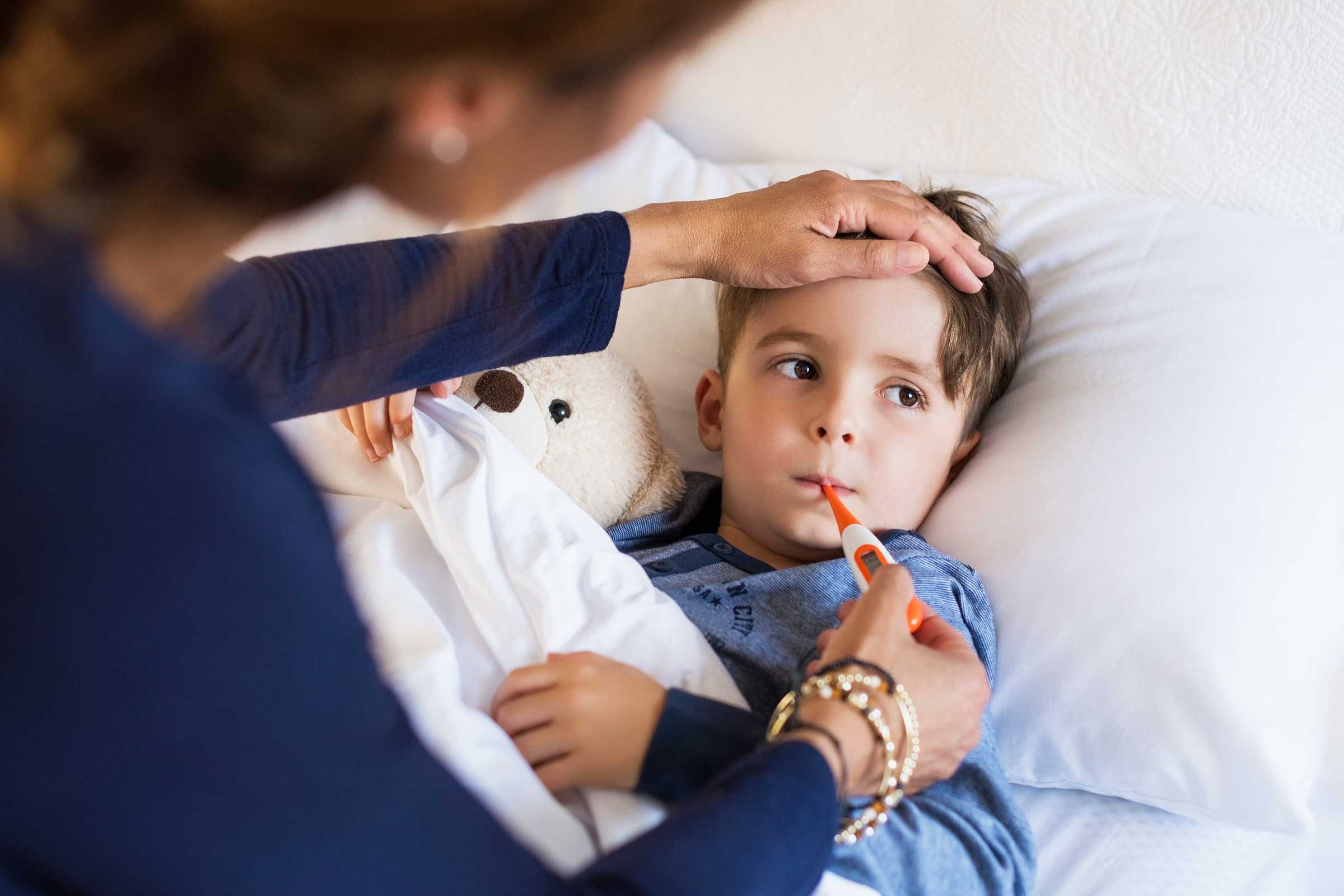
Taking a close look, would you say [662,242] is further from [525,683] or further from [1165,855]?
[1165,855]

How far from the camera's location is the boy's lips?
44.3 inches

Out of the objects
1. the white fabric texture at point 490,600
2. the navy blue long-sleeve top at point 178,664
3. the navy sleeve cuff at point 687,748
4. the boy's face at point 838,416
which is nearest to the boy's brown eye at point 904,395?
the boy's face at point 838,416

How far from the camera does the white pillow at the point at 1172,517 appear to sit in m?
0.97

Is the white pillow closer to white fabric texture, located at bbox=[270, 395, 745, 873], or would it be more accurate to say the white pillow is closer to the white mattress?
the white mattress

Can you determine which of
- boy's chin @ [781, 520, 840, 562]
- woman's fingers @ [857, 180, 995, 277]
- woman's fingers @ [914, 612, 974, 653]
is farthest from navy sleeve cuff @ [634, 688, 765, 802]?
woman's fingers @ [857, 180, 995, 277]

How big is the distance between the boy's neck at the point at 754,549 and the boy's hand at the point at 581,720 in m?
0.38

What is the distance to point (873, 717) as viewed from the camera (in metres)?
0.72

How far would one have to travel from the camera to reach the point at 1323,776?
108 cm

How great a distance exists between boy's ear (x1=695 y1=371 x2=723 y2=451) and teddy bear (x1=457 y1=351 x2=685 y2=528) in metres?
0.07

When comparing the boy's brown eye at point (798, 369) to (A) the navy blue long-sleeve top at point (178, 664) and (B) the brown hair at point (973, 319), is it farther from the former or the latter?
(A) the navy blue long-sleeve top at point (178, 664)

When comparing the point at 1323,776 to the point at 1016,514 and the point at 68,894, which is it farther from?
the point at 68,894

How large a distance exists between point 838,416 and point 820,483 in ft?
0.24

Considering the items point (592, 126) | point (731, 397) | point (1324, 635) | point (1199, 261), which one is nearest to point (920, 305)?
point (731, 397)

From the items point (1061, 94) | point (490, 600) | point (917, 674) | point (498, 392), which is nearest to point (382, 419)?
point (498, 392)
